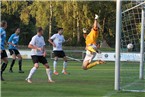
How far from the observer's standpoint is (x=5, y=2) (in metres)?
50.8

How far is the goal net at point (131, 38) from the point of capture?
15634 millimetres

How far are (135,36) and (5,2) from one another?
101ft

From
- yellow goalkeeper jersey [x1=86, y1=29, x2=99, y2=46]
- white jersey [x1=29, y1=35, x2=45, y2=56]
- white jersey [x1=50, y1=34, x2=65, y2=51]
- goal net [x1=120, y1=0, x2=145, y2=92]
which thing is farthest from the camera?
white jersey [x1=50, y1=34, x2=65, y2=51]

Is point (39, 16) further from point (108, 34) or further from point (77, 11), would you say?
point (108, 34)

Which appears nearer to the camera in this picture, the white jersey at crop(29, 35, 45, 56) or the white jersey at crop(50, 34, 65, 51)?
the white jersey at crop(29, 35, 45, 56)

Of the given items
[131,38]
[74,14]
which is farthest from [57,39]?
[74,14]

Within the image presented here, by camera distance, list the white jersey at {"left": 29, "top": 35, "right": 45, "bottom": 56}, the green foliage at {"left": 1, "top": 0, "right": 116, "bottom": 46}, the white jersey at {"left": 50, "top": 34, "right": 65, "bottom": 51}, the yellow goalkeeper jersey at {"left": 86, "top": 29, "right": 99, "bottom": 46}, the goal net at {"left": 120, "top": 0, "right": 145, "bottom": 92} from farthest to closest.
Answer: the green foliage at {"left": 1, "top": 0, "right": 116, "bottom": 46} < the white jersey at {"left": 50, "top": 34, "right": 65, "bottom": 51} < the goal net at {"left": 120, "top": 0, "right": 145, "bottom": 92} < the yellow goalkeeper jersey at {"left": 86, "top": 29, "right": 99, "bottom": 46} < the white jersey at {"left": 29, "top": 35, "right": 45, "bottom": 56}

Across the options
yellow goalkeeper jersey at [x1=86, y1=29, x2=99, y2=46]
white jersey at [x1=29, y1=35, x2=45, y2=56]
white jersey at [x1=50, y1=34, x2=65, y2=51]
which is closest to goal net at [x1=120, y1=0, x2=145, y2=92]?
yellow goalkeeper jersey at [x1=86, y1=29, x2=99, y2=46]

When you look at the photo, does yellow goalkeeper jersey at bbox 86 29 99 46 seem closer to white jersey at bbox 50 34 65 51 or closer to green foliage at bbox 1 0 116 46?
white jersey at bbox 50 34 65 51

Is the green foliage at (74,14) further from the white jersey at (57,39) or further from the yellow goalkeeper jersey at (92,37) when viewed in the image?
the yellow goalkeeper jersey at (92,37)

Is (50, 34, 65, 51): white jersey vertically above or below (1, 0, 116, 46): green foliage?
below

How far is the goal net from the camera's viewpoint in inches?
616

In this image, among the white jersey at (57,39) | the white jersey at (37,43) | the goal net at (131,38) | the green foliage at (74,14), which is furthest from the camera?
the green foliage at (74,14)

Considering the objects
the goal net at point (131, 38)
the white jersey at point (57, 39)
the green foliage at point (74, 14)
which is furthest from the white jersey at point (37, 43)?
the green foliage at point (74, 14)
